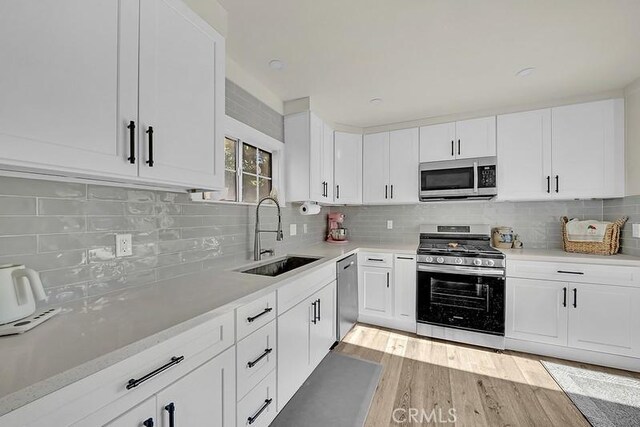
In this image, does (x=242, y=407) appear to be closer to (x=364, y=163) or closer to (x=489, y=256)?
(x=489, y=256)

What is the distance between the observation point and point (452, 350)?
251cm

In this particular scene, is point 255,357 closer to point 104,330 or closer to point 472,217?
point 104,330

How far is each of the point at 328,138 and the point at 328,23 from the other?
1.50 meters

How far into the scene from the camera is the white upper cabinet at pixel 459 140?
281 centimetres

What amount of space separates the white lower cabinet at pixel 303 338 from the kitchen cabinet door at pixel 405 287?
2.89 ft

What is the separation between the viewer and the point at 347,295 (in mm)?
2699

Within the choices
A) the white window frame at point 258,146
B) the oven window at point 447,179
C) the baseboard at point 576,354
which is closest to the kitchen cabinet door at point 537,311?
the baseboard at point 576,354

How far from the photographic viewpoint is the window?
6.98ft

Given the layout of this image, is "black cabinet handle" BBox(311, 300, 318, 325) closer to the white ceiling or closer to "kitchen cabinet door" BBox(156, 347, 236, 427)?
"kitchen cabinet door" BBox(156, 347, 236, 427)

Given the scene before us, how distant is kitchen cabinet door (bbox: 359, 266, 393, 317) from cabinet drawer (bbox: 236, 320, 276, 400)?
5.71ft

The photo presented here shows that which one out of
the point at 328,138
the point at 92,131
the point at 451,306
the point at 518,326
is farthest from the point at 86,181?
the point at 518,326

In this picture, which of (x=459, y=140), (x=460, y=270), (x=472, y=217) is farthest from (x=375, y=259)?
(x=459, y=140)

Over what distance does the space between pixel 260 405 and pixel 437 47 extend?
251cm

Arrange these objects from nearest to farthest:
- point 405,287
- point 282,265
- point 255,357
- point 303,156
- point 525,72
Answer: point 255,357, point 525,72, point 282,265, point 303,156, point 405,287
